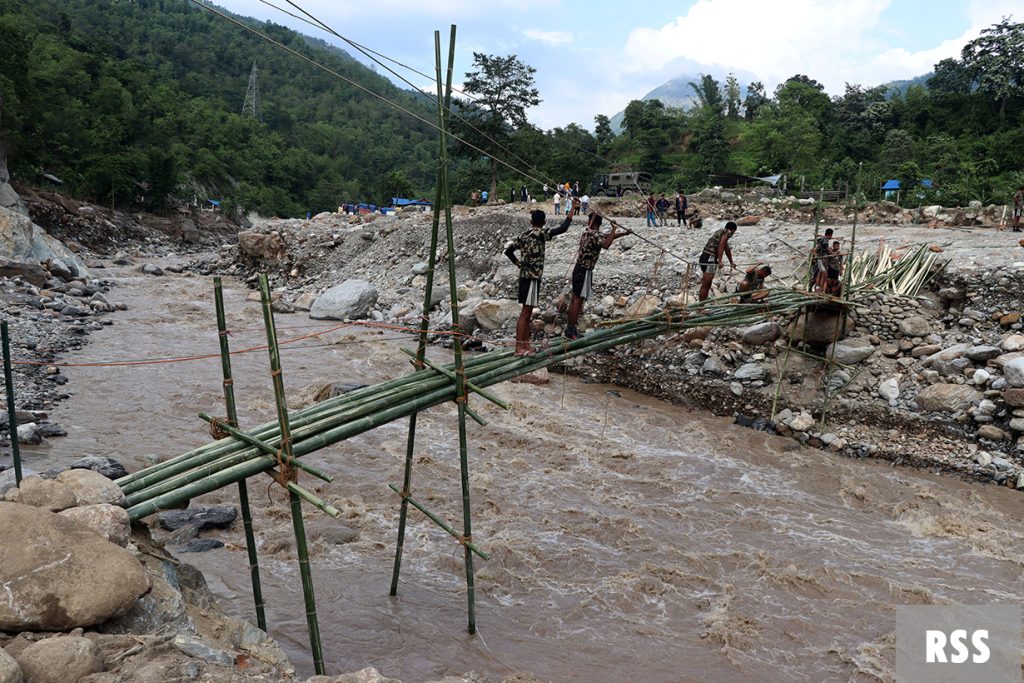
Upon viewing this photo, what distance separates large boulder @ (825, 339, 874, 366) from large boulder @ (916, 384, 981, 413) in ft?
2.81

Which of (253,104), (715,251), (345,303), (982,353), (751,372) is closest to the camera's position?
(982,353)

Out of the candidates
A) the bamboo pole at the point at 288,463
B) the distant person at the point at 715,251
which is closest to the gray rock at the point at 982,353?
the distant person at the point at 715,251

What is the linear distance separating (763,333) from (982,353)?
8.11ft

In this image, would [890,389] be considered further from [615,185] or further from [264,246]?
[264,246]

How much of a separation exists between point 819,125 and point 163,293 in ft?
100

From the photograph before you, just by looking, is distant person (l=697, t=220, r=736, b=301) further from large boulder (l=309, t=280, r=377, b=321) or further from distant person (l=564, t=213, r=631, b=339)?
large boulder (l=309, t=280, r=377, b=321)

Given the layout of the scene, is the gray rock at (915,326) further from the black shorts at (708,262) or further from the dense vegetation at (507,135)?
the dense vegetation at (507,135)

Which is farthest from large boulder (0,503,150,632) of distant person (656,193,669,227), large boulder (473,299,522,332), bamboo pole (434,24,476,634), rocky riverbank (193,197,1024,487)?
distant person (656,193,669,227)

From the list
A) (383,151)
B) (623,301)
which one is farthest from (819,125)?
(383,151)

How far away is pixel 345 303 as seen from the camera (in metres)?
14.0

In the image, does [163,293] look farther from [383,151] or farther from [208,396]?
[383,151]

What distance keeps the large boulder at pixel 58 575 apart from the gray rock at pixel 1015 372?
8.24 meters

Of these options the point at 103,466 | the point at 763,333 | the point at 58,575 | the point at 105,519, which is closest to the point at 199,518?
the point at 103,466

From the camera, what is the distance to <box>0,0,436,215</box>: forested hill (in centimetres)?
2680
